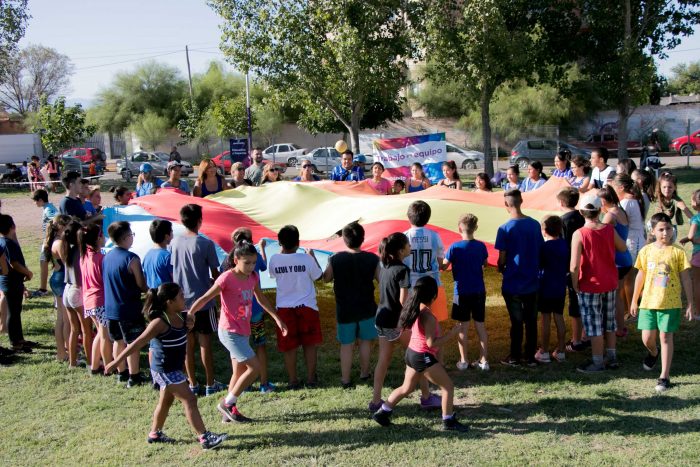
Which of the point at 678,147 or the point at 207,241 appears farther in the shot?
the point at 678,147

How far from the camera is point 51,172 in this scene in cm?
2400

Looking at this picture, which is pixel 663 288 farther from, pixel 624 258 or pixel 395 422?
pixel 395 422

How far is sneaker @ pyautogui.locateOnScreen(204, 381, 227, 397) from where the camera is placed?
565cm

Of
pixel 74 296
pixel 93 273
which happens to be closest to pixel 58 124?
pixel 74 296

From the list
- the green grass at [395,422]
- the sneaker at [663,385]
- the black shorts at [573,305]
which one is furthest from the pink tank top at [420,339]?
the black shorts at [573,305]

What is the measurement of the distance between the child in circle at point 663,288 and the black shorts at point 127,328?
411 cm

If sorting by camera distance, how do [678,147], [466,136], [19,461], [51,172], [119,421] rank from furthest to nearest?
[466,136] < [678,147] < [51,172] < [119,421] < [19,461]

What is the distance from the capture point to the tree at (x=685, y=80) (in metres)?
57.2

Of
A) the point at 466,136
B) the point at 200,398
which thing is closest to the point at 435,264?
the point at 200,398

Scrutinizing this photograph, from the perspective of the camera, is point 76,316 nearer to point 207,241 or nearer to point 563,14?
point 207,241

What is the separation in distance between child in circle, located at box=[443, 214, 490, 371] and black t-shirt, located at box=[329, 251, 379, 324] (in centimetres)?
71

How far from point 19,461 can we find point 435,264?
11.2 feet

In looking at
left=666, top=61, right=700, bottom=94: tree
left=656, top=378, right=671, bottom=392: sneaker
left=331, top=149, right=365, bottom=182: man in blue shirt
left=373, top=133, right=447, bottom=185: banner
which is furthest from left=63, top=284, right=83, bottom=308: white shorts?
left=666, top=61, right=700, bottom=94: tree

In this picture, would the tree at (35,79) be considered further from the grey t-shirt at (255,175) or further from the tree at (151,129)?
the grey t-shirt at (255,175)
